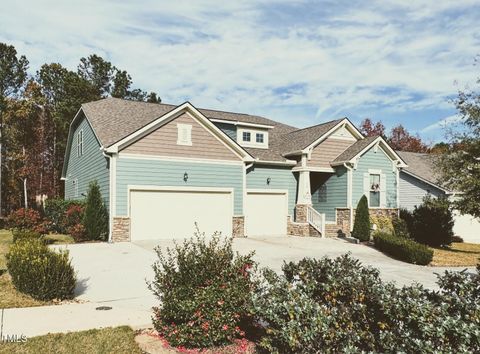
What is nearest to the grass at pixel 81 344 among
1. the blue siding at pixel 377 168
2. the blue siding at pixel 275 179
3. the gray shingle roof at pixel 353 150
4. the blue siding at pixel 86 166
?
the blue siding at pixel 86 166

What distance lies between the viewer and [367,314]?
173 inches

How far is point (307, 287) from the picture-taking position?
4.89 m

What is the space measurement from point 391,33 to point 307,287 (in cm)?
1166

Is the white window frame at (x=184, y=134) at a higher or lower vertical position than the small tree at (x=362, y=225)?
higher

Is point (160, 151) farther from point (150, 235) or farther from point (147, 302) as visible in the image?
point (147, 302)

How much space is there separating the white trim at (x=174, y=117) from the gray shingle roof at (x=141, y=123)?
46.9 inches

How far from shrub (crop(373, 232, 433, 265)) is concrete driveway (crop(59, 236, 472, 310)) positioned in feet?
1.34

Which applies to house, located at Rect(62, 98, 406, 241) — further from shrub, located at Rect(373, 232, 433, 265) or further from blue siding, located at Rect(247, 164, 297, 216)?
shrub, located at Rect(373, 232, 433, 265)

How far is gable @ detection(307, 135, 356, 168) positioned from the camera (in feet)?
71.7

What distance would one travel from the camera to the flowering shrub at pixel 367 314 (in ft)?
12.0

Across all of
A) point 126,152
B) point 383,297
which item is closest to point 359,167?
point 126,152

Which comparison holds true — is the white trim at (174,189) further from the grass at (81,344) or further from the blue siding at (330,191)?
the grass at (81,344)

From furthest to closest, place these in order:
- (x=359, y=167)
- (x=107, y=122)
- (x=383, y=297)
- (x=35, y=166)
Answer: (x=35, y=166) → (x=359, y=167) → (x=107, y=122) → (x=383, y=297)

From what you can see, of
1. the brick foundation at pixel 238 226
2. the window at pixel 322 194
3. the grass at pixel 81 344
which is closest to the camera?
the grass at pixel 81 344
